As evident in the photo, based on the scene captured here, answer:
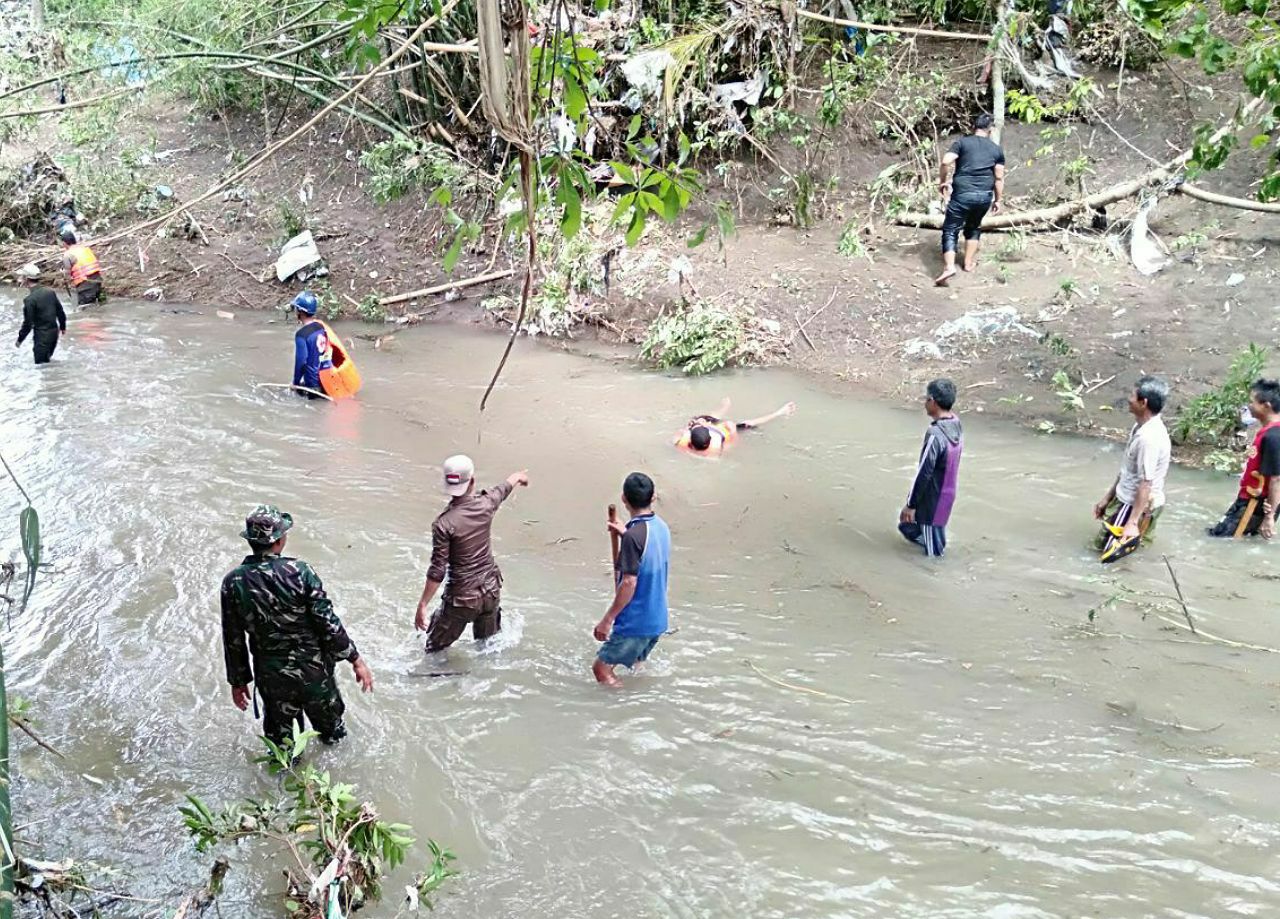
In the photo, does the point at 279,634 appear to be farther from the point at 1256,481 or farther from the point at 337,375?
the point at 1256,481

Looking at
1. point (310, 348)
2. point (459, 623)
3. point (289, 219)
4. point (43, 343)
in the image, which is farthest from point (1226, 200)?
point (43, 343)

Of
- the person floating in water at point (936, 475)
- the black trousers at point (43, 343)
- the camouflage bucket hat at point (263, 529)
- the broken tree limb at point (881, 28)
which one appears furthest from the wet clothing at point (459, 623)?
the broken tree limb at point (881, 28)

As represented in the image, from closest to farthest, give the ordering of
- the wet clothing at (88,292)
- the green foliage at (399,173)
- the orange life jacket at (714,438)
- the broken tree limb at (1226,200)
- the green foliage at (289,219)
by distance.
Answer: the orange life jacket at (714,438), the broken tree limb at (1226,200), the wet clothing at (88,292), the green foliage at (399,173), the green foliage at (289,219)

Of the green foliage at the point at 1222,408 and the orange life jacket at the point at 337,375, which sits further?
the orange life jacket at the point at 337,375

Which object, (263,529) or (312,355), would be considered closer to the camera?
(263,529)

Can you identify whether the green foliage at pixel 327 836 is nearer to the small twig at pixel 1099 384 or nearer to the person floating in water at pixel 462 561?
the person floating in water at pixel 462 561

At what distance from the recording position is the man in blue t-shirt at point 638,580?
14.7 feet

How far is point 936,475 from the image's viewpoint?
5.89 meters

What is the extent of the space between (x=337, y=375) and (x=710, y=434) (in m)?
4.11

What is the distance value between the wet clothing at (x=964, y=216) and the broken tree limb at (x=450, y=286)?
5.90 meters

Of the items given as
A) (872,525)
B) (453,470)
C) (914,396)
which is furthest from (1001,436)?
(453,470)

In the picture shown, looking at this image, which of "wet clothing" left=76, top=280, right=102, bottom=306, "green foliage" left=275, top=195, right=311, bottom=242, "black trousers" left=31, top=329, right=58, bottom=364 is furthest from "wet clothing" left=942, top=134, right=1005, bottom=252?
"wet clothing" left=76, top=280, right=102, bottom=306

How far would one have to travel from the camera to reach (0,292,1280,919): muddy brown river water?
3.82 metres

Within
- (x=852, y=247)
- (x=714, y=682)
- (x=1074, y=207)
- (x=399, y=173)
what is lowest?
(x=714, y=682)
